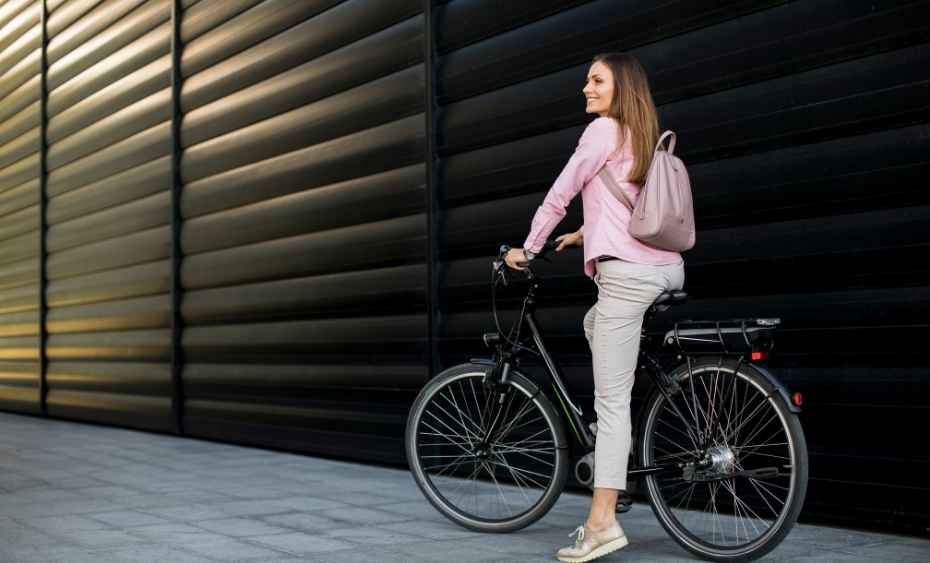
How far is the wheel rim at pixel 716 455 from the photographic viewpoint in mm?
3848

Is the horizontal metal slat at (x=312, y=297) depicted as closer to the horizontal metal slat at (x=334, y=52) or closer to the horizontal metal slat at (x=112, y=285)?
the horizontal metal slat at (x=112, y=285)

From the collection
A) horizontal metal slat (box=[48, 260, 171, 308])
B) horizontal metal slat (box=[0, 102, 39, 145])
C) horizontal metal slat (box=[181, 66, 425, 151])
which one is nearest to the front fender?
horizontal metal slat (box=[181, 66, 425, 151])

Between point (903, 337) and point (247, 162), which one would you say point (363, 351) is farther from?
point (903, 337)

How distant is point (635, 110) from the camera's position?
4.12 metres

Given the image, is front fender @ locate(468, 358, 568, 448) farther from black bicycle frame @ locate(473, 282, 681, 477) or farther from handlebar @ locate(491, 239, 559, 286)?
handlebar @ locate(491, 239, 559, 286)

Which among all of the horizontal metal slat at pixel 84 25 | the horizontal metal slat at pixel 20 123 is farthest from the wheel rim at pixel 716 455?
the horizontal metal slat at pixel 20 123

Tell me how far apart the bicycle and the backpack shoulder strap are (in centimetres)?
35

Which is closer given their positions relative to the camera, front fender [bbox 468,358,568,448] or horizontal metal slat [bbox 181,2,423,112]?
front fender [bbox 468,358,568,448]

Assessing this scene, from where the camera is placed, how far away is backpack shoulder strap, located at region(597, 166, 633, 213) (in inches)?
163

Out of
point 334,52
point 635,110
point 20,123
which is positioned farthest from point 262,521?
point 20,123

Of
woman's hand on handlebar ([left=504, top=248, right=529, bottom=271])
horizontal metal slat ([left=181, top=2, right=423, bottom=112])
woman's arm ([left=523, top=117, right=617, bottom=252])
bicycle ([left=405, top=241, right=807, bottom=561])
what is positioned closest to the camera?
bicycle ([left=405, top=241, right=807, bottom=561])

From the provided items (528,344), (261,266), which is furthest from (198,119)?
(528,344)

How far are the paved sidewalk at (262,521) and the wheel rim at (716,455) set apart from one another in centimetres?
15

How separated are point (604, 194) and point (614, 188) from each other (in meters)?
0.04
